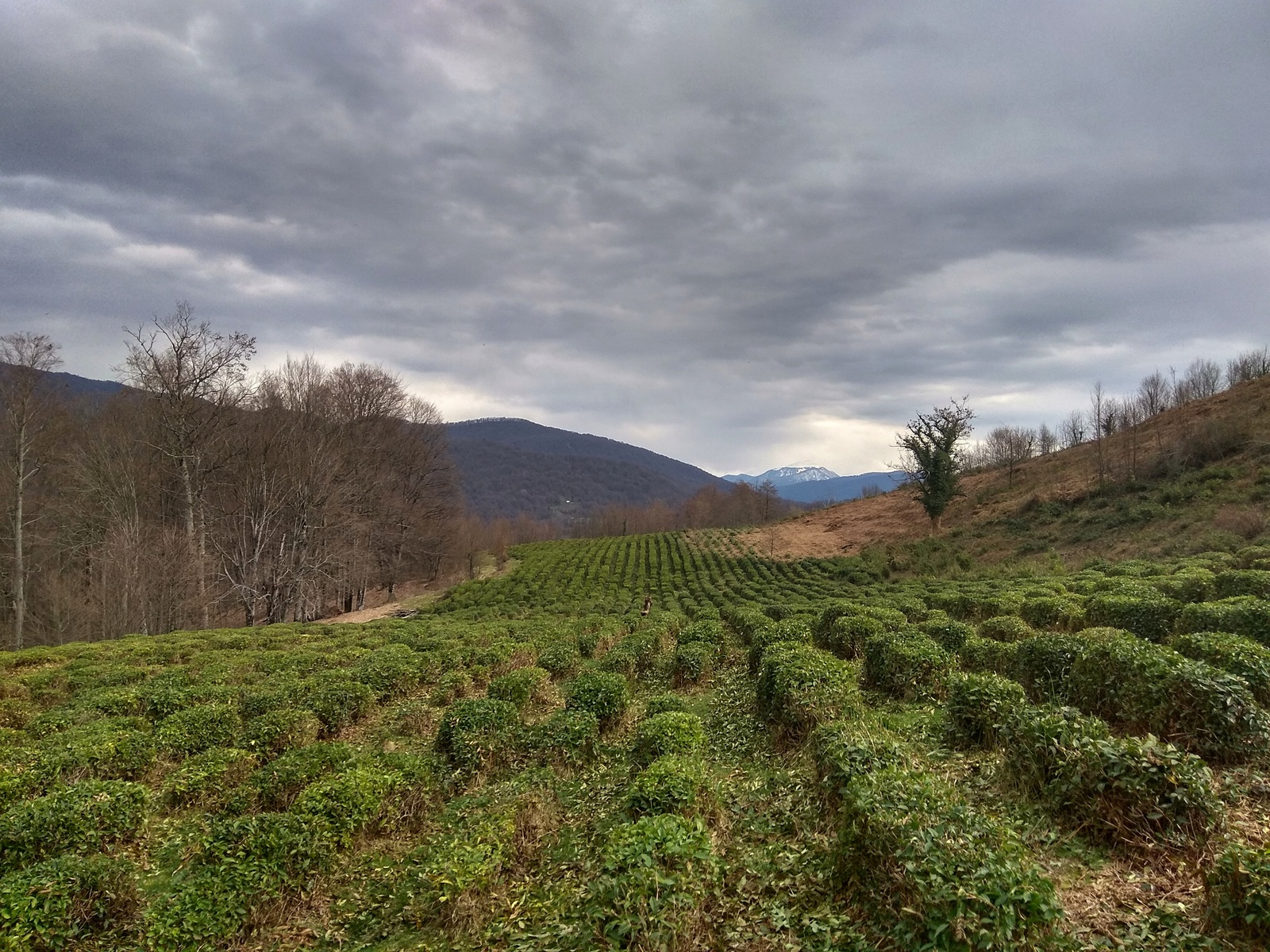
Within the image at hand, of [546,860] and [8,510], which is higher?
[8,510]

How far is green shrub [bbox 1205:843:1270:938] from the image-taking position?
165 inches

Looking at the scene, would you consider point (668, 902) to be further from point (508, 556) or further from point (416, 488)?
point (508, 556)

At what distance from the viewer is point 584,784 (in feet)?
32.6

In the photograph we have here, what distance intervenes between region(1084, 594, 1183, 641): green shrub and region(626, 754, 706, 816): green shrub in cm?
1057

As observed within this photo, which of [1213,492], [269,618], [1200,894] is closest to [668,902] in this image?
[1200,894]

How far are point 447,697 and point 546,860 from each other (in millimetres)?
8272

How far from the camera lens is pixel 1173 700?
24.0 ft

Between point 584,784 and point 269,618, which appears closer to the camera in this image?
→ point 584,784

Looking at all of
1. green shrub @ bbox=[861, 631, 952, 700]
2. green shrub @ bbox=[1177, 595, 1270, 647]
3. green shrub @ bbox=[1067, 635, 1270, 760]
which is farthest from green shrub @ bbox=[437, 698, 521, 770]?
green shrub @ bbox=[1177, 595, 1270, 647]

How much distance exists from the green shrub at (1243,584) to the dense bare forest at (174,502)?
44.9 meters

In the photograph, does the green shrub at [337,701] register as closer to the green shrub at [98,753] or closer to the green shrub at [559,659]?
the green shrub at [98,753]

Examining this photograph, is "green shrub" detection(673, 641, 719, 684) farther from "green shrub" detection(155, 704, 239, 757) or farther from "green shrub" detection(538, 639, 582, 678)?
"green shrub" detection(155, 704, 239, 757)

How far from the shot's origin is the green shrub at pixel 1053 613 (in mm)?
14055

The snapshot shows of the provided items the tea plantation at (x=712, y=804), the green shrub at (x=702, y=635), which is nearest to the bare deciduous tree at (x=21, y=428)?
the tea plantation at (x=712, y=804)
